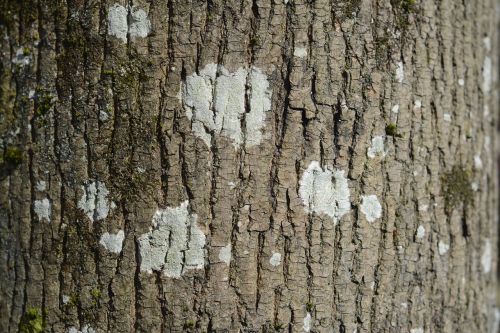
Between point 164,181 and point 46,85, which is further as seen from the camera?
point 46,85

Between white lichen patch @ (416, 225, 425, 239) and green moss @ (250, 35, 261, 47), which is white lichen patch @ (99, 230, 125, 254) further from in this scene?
A: white lichen patch @ (416, 225, 425, 239)

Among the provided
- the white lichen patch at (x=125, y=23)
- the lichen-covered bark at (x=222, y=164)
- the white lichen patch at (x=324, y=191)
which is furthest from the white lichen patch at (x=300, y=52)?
the white lichen patch at (x=125, y=23)

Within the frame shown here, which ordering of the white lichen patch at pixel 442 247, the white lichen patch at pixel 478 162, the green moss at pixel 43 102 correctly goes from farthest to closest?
the white lichen patch at pixel 478 162
the white lichen patch at pixel 442 247
the green moss at pixel 43 102

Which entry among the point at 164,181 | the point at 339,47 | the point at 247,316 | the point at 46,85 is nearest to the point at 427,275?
the point at 247,316

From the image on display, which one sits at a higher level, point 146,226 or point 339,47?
point 339,47

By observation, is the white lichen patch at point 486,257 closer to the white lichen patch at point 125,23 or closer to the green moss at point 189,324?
the green moss at point 189,324

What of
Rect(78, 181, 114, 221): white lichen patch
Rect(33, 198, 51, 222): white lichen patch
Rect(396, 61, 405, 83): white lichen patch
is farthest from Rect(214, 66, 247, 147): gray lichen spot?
Rect(33, 198, 51, 222): white lichen patch

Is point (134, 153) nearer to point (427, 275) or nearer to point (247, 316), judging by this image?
point (247, 316)

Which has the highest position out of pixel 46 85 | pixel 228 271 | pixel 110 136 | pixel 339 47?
pixel 339 47
